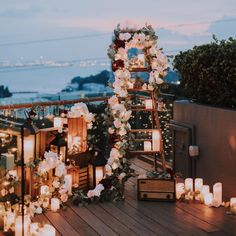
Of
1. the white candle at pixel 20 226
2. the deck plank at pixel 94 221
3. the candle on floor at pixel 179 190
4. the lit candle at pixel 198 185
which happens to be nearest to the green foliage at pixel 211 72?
the lit candle at pixel 198 185

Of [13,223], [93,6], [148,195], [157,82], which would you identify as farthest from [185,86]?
[93,6]

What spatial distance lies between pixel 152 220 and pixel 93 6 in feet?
28.2

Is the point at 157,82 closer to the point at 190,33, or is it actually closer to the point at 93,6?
the point at 190,33

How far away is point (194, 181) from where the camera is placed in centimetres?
586

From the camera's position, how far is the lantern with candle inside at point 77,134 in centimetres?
577

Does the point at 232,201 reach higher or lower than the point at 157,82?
lower

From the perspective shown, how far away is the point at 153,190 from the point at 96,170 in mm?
678

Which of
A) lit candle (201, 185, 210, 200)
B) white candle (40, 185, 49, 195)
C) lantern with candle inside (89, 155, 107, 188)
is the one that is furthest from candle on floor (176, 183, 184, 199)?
white candle (40, 185, 49, 195)

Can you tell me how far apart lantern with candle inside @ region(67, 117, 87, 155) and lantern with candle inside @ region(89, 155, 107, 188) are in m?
0.21

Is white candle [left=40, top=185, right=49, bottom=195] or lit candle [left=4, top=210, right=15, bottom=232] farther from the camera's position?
white candle [left=40, top=185, right=49, bottom=195]

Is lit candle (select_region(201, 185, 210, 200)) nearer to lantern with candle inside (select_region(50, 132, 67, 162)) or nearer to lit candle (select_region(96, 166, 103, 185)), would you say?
lit candle (select_region(96, 166, 103, 185))

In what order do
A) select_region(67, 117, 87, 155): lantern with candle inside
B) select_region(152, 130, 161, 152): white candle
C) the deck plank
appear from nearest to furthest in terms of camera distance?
the deck plank
select_region(67, 117, 87, 155): lantern with candle inside
select_region(152, 130, 161, 152): white candle

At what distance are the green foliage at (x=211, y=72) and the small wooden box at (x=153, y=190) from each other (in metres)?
1.14

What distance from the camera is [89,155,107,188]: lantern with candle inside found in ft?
18.8
